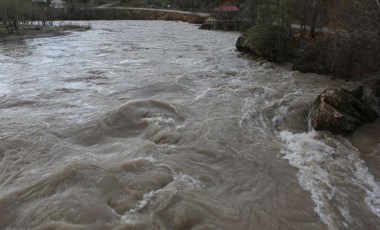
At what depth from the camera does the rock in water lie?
11.0 metres

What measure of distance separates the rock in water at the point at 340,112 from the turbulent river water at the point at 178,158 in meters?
0.36

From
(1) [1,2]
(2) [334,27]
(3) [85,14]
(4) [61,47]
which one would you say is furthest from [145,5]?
(2) [334,27]

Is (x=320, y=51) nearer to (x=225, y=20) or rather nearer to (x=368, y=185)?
(x=368, y=185)

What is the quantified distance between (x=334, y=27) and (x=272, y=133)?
33.4 ft

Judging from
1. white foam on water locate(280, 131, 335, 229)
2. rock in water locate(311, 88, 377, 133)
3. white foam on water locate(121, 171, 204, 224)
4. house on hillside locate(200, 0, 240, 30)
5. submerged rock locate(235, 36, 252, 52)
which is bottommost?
white foam on water locate(280, 131, 335, 229)

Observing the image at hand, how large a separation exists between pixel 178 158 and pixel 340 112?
19.5ft

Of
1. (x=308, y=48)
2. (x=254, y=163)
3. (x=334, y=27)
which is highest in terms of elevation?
(x=334, y=27)

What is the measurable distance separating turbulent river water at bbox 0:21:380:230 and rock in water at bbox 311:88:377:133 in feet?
1.19

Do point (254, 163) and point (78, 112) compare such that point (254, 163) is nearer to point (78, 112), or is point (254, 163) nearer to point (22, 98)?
point (78, 112)

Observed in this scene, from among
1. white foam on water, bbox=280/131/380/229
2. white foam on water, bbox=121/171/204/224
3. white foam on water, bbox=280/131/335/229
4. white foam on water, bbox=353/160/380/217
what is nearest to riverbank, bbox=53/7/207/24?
white foam on water, bbox=280/131/335/229

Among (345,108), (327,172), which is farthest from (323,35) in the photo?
(327,172)

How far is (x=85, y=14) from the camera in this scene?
6956 centimetres

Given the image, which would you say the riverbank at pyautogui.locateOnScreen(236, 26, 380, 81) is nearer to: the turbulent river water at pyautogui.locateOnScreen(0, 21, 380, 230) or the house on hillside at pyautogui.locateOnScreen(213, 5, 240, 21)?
the turbulent river water at pyautogui.locateOnScreen(0, 21, 380, 230)

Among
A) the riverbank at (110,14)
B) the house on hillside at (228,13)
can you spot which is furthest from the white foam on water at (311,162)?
the riverbank at (110,14)
